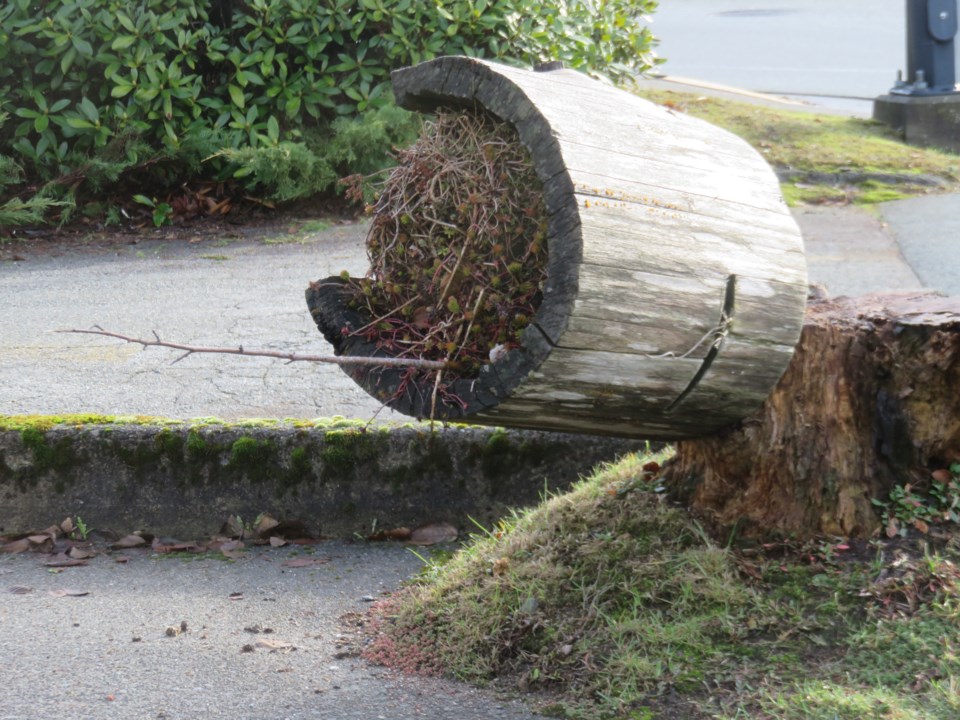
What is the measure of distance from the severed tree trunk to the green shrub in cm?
544

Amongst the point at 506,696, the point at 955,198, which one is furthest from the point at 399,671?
the point at 955,198

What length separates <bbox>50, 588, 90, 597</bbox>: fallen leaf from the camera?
154 inches

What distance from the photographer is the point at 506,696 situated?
120 inches

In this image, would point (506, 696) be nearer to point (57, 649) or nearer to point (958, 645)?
point (958, 645)

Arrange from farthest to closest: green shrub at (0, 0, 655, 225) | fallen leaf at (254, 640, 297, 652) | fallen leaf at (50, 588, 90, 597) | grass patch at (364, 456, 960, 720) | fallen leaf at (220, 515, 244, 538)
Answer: green shrub at (0, 0, 655, 225), fallen leaf at (220, 515, 244, 538), fallen leaf at (50, 588, 90, 597), fallen leaf at (254, 640, 297, 652), grass patch at (364, 456, 960, 720)

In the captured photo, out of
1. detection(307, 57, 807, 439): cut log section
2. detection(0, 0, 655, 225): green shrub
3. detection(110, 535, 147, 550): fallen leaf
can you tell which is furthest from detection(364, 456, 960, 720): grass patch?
detection(0, 0, 655, 225): green shrub

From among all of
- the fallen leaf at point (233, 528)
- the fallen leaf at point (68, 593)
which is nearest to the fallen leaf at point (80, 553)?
the fallen leaf at point (68, 593)

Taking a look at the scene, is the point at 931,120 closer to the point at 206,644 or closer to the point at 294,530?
the point at 294,530

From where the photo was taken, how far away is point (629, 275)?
2.63 meters

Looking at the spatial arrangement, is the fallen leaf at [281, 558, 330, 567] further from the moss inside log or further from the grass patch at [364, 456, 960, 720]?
the moss inside log

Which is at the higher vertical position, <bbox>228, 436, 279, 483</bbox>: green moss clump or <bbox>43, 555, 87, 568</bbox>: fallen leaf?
<bbox>228, 436, 279, 483</bbox>: green moss clump

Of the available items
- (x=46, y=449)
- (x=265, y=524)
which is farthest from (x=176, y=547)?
(x=46, y=449)

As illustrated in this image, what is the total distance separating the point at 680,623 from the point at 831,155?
731 centimetres

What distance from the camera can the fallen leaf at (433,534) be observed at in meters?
4.34
